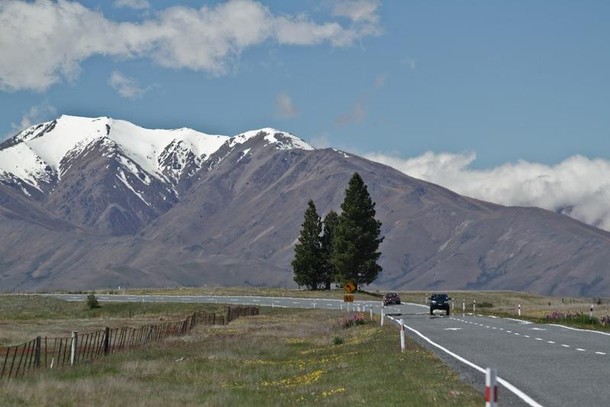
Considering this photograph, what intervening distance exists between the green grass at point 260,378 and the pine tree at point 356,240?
7131 centimetres

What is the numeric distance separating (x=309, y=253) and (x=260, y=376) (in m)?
101

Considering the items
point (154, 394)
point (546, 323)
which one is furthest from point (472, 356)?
point (546, 323)

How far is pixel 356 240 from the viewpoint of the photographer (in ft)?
396

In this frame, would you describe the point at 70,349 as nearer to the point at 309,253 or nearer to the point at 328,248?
the point at 309,253

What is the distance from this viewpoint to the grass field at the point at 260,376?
2448 cm

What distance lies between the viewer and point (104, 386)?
30.2m

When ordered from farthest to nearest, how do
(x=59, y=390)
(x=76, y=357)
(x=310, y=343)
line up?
1. (x=310, y=343)
2. (x=76, y=357)
3. (x=59, y=390)

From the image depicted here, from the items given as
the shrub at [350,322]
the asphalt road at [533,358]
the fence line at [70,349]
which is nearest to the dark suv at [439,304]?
the shrub at [350,322]

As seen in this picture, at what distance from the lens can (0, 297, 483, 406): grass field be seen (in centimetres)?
2448

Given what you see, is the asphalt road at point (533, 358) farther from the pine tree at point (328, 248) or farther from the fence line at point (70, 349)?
the pine tree at point (328, 248)

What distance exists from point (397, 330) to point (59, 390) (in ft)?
74.5

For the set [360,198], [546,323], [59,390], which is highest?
[360,198]

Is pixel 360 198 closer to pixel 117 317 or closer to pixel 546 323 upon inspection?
pixel 117 317

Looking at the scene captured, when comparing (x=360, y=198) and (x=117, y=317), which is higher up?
(x=360, y=198)
